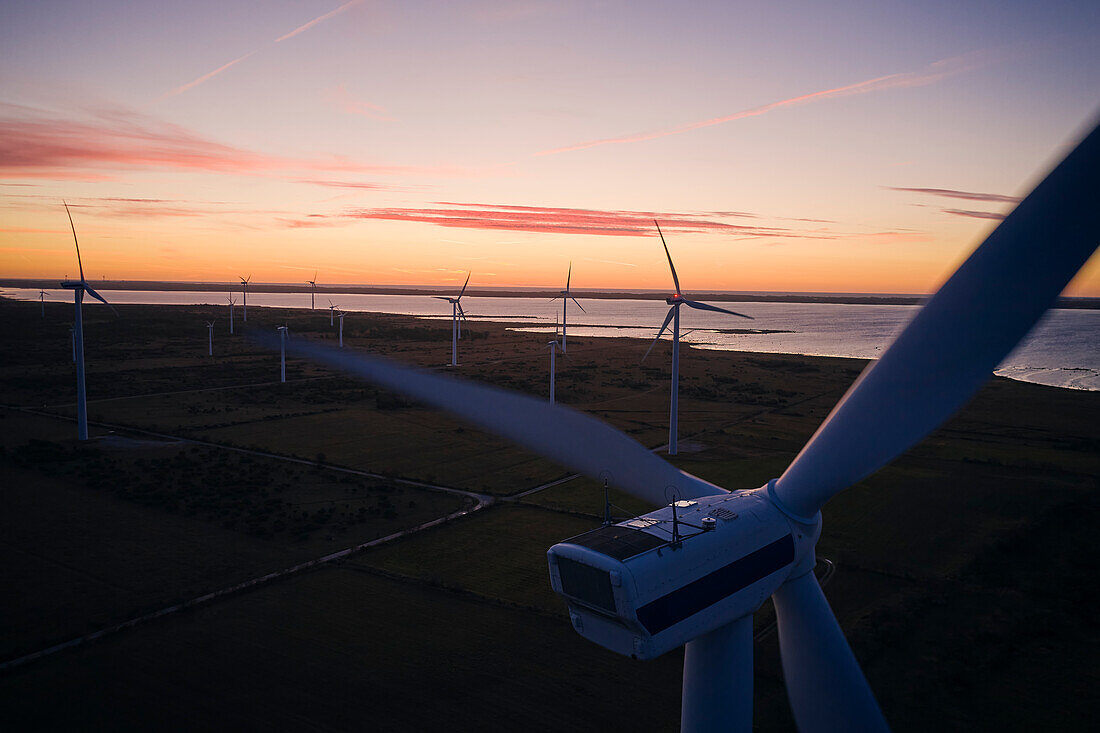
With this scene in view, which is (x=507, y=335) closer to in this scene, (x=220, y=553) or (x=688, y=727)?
(x=220, y=553)

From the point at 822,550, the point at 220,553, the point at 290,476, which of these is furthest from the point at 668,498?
the point at 290,476

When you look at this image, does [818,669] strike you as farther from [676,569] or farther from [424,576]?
[424,576]

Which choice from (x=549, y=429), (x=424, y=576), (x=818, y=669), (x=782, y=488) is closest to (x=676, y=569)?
(x=782, y=488)

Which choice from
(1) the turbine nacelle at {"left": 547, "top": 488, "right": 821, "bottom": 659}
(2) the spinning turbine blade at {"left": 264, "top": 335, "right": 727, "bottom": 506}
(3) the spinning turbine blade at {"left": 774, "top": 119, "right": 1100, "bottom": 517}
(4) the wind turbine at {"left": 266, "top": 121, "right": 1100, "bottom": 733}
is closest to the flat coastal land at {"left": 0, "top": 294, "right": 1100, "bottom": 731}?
(4) the wind turbine at {"left": 266, "top": 121, "right": 1100, "bottom": 733}

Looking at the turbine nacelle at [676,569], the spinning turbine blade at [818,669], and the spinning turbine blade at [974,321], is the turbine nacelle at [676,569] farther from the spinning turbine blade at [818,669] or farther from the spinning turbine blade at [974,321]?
the spinning turbine blade at [974,321]

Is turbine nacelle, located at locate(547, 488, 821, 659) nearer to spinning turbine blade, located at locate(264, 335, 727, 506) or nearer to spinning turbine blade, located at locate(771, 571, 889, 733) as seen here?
spinning turbine blade, located at locate(771, 571, 889, 733)

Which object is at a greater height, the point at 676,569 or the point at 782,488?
the point at 782,488
